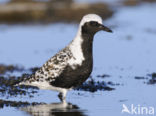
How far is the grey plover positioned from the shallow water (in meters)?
0.60

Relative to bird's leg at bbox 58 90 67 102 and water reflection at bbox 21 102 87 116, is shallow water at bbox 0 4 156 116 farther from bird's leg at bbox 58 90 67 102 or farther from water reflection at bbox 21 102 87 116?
bird's leg at bbox 58 90 67 102

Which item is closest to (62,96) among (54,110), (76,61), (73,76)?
(73,76)

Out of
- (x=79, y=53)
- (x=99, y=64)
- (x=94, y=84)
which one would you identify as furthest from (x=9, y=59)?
(x=79, y=53)

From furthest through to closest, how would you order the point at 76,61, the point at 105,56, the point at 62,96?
the point at 105,56 < the point at 62,96 < the point at 76,61

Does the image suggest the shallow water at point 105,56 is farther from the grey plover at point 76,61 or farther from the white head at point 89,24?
the white head at point 89,24

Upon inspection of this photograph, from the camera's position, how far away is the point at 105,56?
22234 millimetres

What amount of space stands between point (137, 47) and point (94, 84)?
1011 cm

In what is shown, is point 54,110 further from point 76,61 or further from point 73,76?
point 76,61

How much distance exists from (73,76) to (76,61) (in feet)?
1.18

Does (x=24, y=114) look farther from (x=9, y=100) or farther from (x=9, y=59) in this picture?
(x=9, y=59)

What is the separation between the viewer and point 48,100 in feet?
44.1

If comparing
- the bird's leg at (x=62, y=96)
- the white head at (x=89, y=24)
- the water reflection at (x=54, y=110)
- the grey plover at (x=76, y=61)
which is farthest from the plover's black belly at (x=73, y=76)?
the white head at (x=89, y=24)

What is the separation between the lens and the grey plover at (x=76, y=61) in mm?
12523

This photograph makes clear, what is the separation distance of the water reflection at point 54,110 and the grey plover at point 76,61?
0.43 m
